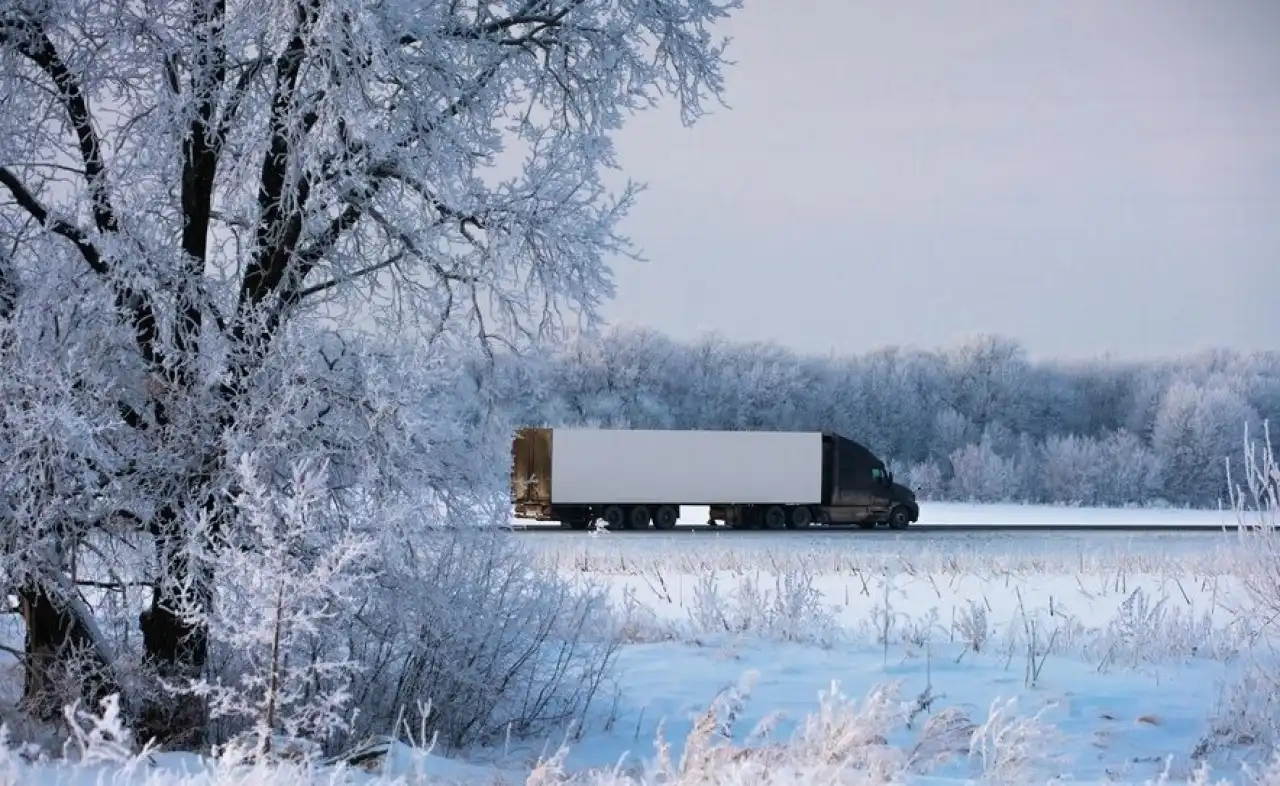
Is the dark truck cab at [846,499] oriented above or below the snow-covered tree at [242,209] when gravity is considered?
below

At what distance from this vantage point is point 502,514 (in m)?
Answer: 8.85

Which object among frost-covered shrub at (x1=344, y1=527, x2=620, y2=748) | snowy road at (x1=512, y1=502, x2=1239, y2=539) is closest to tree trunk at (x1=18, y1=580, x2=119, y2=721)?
frost-covered shrub at (x1=344, y1=527, x2=620, y2=748)

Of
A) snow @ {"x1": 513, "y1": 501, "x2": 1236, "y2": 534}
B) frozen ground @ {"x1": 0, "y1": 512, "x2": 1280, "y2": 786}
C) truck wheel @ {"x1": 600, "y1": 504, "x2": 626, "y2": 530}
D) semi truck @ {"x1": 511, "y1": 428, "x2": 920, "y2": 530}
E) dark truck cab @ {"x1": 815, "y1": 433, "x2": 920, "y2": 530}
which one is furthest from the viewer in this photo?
snow @ {"x1": 513, "y1": 501, "x2": 1236, "y2": 534}

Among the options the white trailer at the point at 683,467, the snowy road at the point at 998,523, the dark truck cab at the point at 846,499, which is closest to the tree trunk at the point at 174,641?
the snowy road at the point at 998,523

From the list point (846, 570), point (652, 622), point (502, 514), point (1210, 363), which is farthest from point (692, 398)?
point (502, 514)

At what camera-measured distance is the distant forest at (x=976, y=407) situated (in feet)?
201

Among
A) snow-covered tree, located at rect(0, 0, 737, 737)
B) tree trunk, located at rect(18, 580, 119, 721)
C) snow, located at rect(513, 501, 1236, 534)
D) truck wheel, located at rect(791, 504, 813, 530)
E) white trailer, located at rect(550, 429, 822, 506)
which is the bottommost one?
snow, located at rect(513, 501, 1236, 534)

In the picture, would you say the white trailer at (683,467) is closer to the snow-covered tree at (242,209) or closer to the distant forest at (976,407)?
the distant forest at (976,407)

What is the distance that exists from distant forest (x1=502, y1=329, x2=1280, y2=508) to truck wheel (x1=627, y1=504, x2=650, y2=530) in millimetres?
19888

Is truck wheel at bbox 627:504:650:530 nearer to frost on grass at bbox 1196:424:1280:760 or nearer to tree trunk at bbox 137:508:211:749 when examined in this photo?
frost on grass at bbox 1196:424:1280:760

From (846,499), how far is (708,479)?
377 centimetres

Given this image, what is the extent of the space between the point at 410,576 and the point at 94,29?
12.3 ft

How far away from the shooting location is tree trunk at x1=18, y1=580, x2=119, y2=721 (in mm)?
7645

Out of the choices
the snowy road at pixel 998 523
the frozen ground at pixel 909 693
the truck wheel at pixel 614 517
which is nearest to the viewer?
the frozen ground at pixel 909 693
